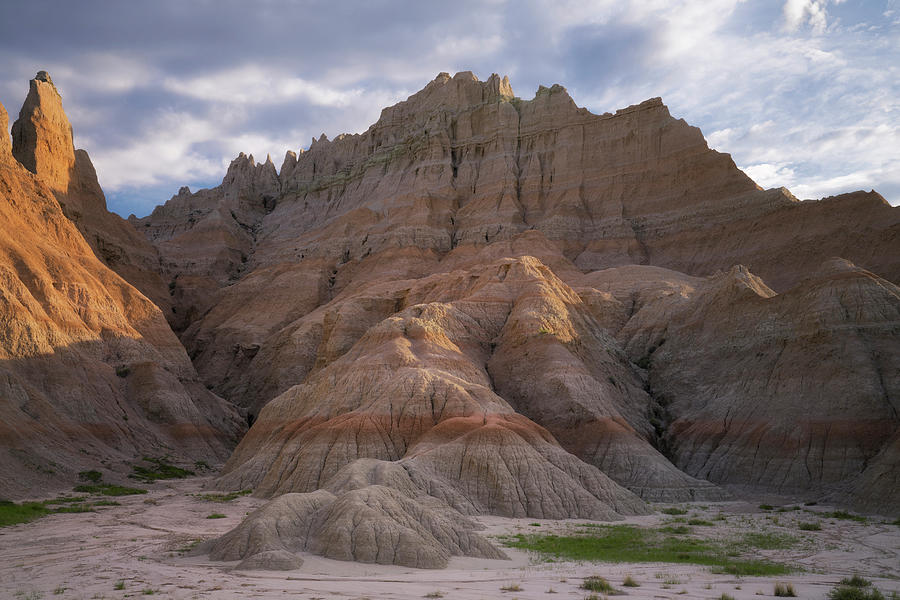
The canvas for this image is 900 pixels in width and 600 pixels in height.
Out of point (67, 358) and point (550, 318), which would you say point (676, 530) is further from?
point (67, 358)

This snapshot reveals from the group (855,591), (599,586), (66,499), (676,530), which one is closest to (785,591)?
(855,591)

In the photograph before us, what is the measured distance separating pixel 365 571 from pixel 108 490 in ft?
125

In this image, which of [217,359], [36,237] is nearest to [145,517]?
[36,237]

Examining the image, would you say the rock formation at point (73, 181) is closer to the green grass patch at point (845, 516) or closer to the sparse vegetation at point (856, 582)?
the green grass patch at point (845, 516)

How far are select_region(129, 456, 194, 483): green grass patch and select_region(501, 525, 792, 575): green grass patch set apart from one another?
41360 mm

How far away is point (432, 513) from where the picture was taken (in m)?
29.1

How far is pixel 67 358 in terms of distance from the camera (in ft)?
230

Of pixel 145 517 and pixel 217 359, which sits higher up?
pixel 217 359

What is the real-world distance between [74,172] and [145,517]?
80.6m

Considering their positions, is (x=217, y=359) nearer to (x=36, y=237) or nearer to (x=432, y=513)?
(x=36, y=237)

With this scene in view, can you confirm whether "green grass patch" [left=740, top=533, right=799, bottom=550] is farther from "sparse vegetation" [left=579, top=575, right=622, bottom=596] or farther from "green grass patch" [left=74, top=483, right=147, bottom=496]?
"green grass patch" [left=74, top=483, right=147, bottom=496]

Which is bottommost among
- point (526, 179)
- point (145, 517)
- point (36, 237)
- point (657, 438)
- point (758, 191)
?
point (145, 517)

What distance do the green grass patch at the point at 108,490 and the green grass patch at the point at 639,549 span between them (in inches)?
1342

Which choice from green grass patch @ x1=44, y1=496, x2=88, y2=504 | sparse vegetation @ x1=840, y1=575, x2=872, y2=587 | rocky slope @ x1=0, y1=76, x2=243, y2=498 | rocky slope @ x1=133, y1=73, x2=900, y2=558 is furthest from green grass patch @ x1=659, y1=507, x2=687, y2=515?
rocky slope @ x1=0, y1=76, x2=243, y2=498
